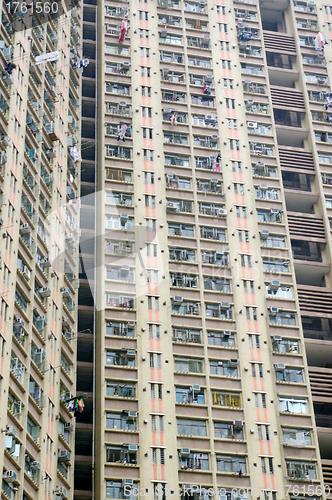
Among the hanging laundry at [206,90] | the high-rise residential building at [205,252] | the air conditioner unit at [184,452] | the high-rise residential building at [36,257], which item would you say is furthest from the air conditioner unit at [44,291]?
the hanging laundry at [206,90]

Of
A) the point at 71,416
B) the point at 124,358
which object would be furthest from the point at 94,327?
the point at 71,416

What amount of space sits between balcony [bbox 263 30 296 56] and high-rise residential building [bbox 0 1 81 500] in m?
20.0

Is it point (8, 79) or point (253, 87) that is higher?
point (253, 87)

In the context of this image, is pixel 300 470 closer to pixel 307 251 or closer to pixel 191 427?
pixel 191 427

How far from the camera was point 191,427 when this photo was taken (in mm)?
59719

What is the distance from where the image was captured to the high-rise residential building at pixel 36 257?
163ft

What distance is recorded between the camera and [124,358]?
61531 mm

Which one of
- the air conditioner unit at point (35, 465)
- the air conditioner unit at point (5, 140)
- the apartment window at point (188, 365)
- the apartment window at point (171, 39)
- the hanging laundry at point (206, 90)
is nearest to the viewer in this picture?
the air conditioner unit at point (35, 465)

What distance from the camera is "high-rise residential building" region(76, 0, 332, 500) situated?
59.2 m

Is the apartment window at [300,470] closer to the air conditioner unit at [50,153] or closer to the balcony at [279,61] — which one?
the air conditioner unit at [50,153]

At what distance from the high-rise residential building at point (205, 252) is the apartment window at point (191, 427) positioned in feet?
0.29

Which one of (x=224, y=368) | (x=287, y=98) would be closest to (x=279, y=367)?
(x=224, y=368)

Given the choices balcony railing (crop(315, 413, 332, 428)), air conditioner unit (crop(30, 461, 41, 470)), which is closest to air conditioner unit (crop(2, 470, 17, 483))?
air conditioner unit (crop(30, 461, 41, 470))

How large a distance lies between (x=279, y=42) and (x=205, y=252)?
24.0 m
